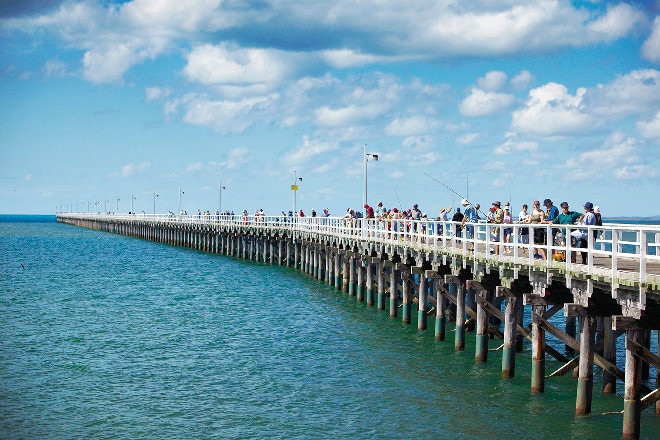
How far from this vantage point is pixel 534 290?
18.1m

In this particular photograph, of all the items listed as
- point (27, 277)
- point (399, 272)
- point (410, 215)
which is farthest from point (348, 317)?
point (27, 277)

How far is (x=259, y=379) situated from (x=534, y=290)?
23.6 feet

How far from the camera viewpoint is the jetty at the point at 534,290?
14430 mm

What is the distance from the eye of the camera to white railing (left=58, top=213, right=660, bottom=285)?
14.9 m

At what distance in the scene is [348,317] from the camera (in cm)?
3117

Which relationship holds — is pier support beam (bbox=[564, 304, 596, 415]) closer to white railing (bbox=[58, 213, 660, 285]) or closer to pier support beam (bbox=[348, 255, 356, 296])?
white railing (bbox=[58, 213, 660, 285])

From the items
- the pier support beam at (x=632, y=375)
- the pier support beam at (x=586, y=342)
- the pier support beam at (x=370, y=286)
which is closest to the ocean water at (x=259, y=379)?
the pier support beam at (x=370, y=286)

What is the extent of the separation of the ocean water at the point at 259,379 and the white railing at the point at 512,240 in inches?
112

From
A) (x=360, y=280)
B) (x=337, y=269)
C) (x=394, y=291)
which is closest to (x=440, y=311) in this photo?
(x=394, y=291)

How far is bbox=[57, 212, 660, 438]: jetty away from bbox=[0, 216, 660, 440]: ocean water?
0.70 m

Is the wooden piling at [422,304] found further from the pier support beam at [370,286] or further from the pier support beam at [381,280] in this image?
the pier support beam at [370,286]

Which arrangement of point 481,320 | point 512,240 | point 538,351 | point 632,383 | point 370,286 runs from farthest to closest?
point 370,286, point 512,240, point 481,320, point 538,351, point 632,383

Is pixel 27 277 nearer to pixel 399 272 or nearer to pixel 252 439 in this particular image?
pixel 399 272

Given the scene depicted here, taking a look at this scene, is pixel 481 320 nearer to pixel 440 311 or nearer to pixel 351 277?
pixel 440 311
